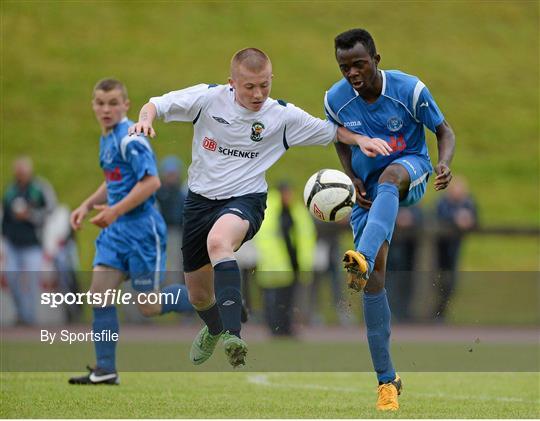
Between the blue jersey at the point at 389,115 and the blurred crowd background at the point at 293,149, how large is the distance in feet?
25.4

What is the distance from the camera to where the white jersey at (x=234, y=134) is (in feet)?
27.5

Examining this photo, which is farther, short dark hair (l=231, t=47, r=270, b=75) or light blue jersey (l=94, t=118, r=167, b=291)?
light blue jersey (l=94, t=118, r=167, b=291)

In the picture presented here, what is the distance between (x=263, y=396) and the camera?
9.02m

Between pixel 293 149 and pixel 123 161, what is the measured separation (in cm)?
1762

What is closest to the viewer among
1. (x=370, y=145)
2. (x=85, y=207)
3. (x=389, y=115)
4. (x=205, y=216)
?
(x=370, y=145)

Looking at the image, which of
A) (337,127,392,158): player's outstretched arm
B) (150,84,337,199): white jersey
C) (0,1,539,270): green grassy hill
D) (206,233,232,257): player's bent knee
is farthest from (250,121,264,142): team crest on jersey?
(0,1,539,270): green grassy hill

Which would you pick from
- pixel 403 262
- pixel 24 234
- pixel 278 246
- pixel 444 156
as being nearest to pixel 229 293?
pixel 444 156

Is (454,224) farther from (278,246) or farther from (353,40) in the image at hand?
(353,40)

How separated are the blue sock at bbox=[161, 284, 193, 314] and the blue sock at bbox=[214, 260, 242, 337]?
196 cm

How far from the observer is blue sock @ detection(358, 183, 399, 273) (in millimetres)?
7656

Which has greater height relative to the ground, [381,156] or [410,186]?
[381,156]

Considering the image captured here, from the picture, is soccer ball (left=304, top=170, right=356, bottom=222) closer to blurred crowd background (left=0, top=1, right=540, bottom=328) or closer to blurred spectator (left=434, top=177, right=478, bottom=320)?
blurred crowd background (left=0, top=1, right=540, bottom=328)

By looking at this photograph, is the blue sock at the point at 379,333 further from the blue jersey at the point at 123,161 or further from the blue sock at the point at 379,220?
the blue jersey at the point at 123,161

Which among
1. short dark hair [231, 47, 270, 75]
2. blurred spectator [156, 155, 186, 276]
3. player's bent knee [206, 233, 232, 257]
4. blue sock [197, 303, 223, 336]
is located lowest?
blue sock [197, 303, 223, 336]
